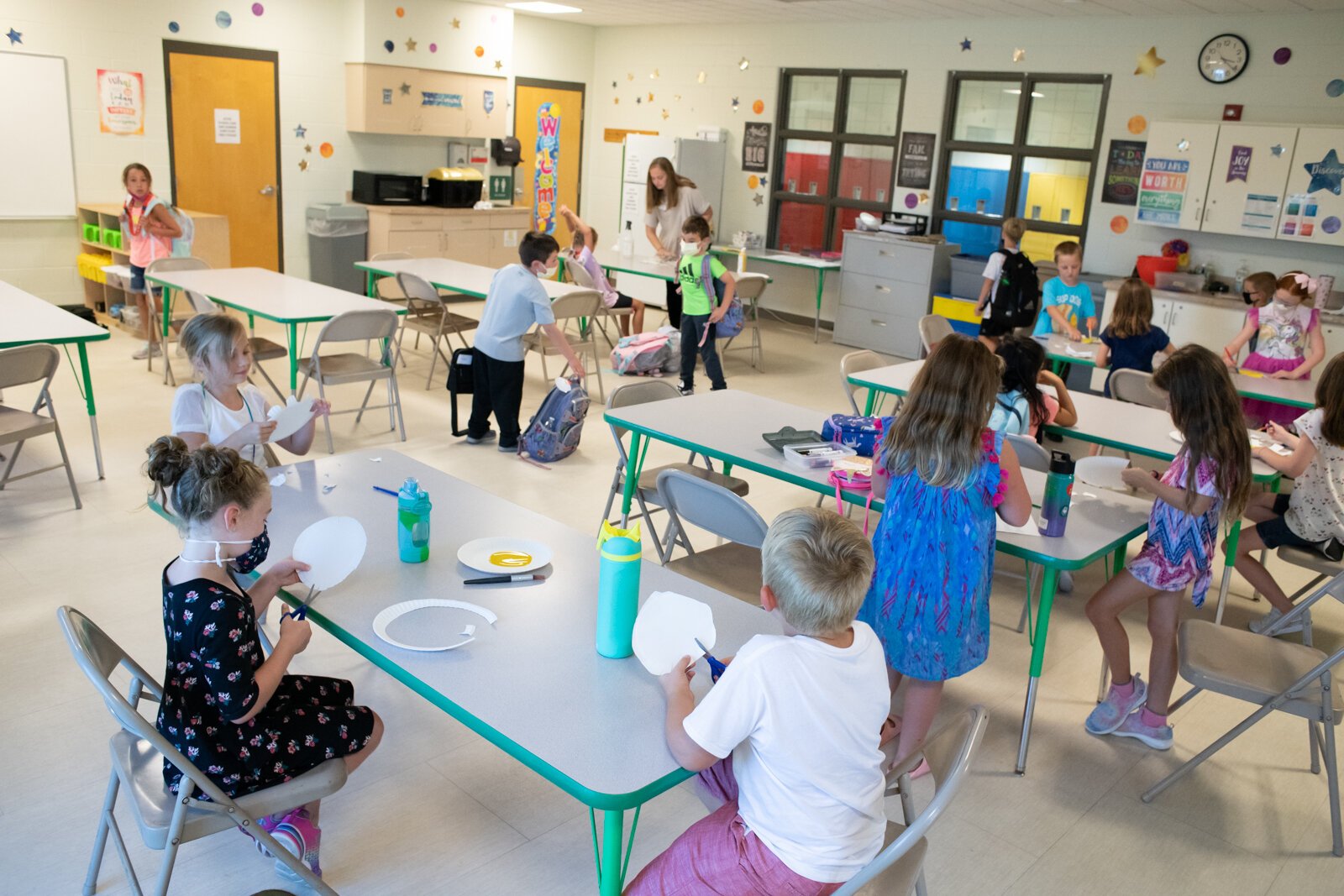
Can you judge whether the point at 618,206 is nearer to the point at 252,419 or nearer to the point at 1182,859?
the point at 252,419

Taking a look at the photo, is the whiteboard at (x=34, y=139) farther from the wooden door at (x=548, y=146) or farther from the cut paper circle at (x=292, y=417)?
the cut paper circle at (x=292, y=417)

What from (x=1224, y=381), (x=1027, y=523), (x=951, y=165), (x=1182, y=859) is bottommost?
(x=1182, y=859)

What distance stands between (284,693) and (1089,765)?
87.1 inches

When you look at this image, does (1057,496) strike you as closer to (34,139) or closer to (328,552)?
(328,552)

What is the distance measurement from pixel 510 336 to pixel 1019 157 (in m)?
5.00

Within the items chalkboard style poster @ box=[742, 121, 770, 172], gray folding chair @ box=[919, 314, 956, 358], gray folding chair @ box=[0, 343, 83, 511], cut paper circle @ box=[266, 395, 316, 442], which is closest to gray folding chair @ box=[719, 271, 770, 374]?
gray folding chair @ box=[919, 314, 956, 358]

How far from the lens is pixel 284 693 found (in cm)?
214

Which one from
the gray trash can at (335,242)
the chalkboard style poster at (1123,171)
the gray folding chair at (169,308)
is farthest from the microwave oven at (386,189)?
the chalkboard style poster at (1123,171)

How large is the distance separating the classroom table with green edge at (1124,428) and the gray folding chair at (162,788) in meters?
2.51

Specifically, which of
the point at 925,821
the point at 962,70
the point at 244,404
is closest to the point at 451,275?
the point at 244,404

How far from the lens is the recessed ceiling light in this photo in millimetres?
9117

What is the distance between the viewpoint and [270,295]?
571 centimetres

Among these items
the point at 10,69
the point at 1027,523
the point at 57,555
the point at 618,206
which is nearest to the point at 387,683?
the point at 57,555

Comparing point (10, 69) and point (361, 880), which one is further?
point (10, 69)
